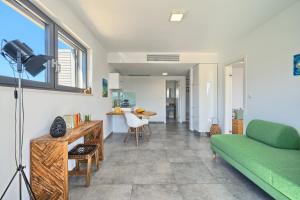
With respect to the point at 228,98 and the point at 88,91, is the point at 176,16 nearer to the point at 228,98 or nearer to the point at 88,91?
the point at 88,91

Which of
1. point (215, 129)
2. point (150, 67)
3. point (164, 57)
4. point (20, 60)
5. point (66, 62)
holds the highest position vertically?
point (164, 57)

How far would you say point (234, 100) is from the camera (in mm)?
6426

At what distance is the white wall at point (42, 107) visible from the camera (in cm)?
164

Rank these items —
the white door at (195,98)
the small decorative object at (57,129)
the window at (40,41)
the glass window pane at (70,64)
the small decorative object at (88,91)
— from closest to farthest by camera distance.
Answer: the window at (40,41)
the small decorative object at (57,129)
the glass window pane at (70,64)
the small decorative object at (88,91)
the white door at (195,98)

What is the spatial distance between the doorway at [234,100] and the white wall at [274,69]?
0.48 meters

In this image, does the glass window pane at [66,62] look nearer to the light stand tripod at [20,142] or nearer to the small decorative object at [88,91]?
the small decorative object at [88,91]

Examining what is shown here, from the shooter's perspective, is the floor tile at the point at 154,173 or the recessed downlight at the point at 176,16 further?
the recessed downlight at the point at 176,16

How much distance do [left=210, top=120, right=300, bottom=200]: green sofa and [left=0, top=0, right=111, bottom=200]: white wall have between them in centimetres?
253

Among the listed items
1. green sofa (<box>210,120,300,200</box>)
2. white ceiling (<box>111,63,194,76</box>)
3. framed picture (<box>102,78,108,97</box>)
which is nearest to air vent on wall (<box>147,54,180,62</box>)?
→ white ceiling (<box>111,63,194,76</box>)

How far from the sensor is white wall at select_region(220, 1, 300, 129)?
2.82m

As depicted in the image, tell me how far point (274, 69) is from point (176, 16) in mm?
1922

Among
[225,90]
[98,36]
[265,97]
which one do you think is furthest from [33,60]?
[225,90]

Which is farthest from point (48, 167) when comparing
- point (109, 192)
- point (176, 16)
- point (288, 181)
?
point (176, 16)

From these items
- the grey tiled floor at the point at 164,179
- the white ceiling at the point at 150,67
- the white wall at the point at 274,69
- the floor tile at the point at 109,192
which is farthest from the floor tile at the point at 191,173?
the white ceiling at the point at 150,67
